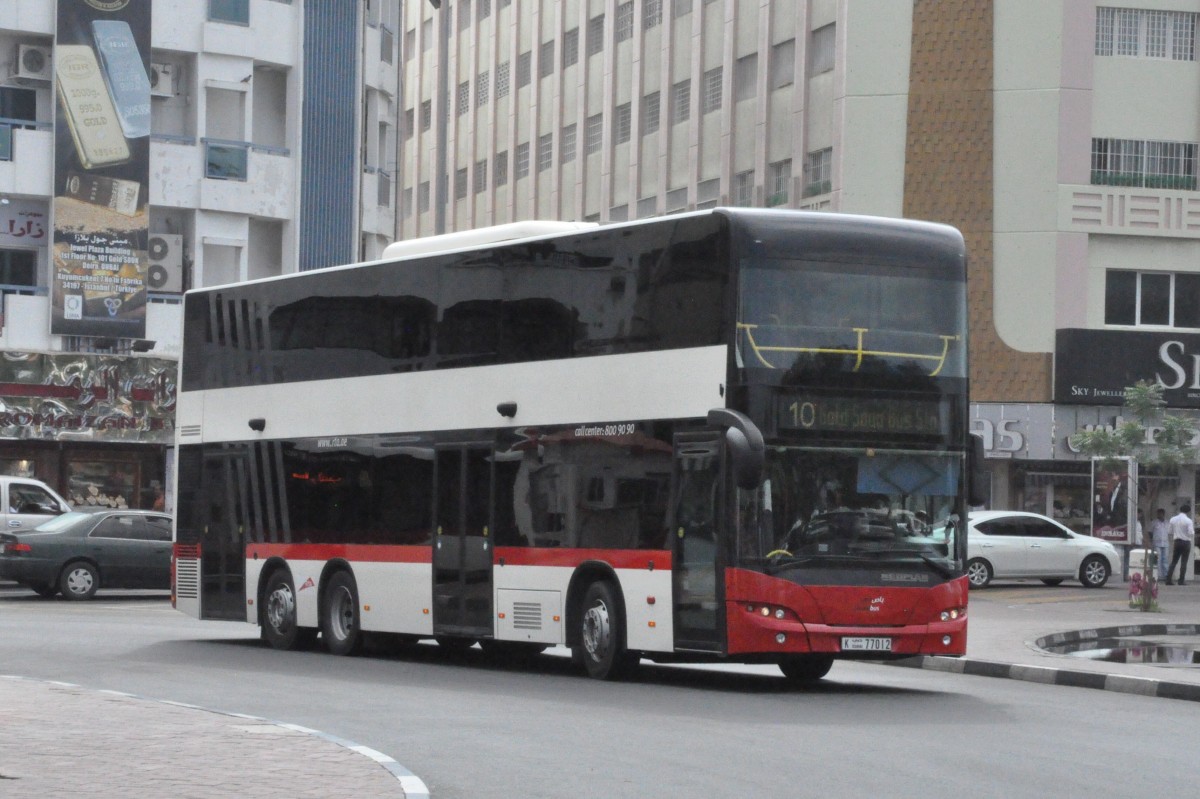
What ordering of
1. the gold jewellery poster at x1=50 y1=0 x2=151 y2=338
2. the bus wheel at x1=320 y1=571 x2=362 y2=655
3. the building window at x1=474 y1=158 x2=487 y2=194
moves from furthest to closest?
the building window at x1=474 y1=158 x2=487 y2=194, the gold jewellery poster at x1=50 y1=0 x2=151 y2=338, the bus wheel at x1=320 y1=571 x2=362 y2=655

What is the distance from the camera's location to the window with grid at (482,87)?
70.4 m

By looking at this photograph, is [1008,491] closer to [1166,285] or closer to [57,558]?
[1166,285]

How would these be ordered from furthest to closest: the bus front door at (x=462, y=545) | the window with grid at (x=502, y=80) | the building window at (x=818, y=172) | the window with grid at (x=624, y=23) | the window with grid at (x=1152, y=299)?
the window with grid at (x=502, y=80)
the window with grid at (x=624, y=23)
the building window at (x=818, y=172)
the window with grid at (x=1152, y=299)
the bus front door at (x=462, y=545)

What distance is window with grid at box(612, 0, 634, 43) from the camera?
196 ft

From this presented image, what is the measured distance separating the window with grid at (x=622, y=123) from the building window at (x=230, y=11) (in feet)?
55.3

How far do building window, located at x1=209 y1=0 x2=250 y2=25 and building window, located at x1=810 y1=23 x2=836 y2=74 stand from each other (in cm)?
1323

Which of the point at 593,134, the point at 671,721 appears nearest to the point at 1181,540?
the point at 593,134

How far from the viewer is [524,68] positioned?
2653 inches

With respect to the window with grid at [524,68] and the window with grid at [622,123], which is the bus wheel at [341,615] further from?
the window with grid at [524,68]

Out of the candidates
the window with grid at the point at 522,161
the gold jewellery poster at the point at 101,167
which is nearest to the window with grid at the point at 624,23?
the window with grid at the point at 522,161

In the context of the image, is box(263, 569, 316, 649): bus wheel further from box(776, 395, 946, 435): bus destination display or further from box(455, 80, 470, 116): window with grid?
box(455, 80, 470, 116): window with grid

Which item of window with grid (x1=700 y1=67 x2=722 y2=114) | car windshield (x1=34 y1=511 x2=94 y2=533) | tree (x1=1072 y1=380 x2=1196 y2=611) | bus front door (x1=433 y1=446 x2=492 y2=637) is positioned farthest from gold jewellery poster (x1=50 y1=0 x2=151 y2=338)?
bus front door (x1=433 y1=446 x2=492 y2=637)

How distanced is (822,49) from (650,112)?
969cm

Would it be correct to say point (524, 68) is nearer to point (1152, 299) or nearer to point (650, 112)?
point (650, 112)
